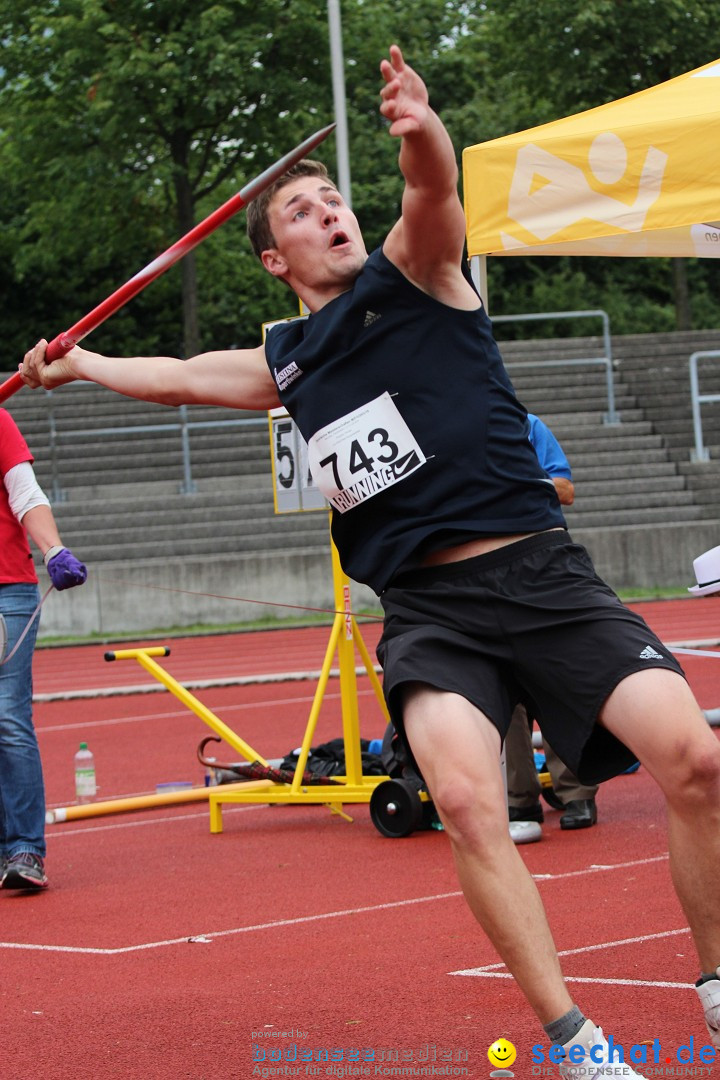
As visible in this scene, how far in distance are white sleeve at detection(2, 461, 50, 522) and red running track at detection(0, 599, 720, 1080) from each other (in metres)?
1.63

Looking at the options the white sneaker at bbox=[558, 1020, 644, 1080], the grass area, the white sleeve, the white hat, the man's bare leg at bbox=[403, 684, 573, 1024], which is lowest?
the grass area

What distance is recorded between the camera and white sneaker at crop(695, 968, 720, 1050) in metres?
3.29

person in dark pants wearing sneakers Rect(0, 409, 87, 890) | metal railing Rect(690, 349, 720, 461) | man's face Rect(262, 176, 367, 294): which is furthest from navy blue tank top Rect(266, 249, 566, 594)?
metal railing Rect(690, 349, 720, 461)

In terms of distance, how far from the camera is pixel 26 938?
5645 millimetres

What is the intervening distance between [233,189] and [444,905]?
29.6 metres

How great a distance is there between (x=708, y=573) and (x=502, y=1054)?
7.69 feet

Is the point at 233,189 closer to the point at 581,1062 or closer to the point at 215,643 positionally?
the point at 215,643

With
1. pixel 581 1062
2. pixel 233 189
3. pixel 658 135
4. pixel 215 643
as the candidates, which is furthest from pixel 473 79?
pixel 581 1062

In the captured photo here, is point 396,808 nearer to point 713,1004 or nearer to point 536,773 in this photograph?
point 536,773

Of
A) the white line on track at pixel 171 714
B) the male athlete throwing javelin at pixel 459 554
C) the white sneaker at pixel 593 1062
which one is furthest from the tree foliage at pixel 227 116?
the white sneaker at pixel 593 1062

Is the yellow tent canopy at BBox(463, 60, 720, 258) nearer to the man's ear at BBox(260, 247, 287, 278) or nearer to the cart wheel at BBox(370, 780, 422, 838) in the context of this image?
the cart wheel at BBox(370, 780, 422, 838)

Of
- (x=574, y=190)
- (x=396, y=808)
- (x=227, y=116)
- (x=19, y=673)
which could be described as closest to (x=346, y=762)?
(x=396, y=808)

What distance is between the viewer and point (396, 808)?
7.24 m

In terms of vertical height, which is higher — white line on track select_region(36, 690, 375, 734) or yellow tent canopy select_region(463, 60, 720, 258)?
yellow tent canopy select_region(463, 60, 720, 258)
